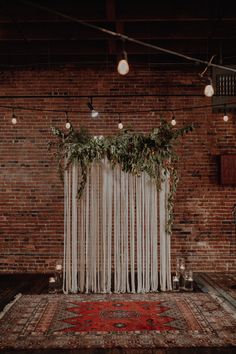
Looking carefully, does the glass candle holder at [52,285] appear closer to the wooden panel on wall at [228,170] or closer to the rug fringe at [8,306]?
the rug fringe at [8,306]

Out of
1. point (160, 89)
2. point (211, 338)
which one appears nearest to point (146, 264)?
point (211, 338)

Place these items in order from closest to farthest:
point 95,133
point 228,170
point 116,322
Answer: point 116,322, point 228,170, point 95,133

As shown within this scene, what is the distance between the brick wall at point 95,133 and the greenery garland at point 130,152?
181cm

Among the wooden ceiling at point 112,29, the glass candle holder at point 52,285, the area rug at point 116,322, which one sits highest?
the wooden ceiling at point 112,29

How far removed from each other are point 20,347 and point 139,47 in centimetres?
511

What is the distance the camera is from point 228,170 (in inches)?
286

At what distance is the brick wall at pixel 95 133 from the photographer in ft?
23.9

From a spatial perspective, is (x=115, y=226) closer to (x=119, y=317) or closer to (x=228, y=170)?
(x=119, y=317)

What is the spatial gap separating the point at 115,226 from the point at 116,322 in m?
1.58

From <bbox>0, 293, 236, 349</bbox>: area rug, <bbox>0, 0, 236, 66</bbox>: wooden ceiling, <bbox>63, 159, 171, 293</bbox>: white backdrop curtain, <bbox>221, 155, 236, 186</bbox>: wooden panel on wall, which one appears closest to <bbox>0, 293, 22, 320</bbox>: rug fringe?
<bbox>0, 293, 236, 349</bbox>: area rug

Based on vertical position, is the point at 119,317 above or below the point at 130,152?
below

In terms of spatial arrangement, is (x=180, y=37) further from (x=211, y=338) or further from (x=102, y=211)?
(x=211, y=338)

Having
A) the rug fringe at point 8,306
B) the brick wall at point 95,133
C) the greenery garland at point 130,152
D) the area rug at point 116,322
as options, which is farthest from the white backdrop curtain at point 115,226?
the brick wall at point 95,133

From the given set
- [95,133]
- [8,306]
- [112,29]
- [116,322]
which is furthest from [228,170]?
[8,306]
